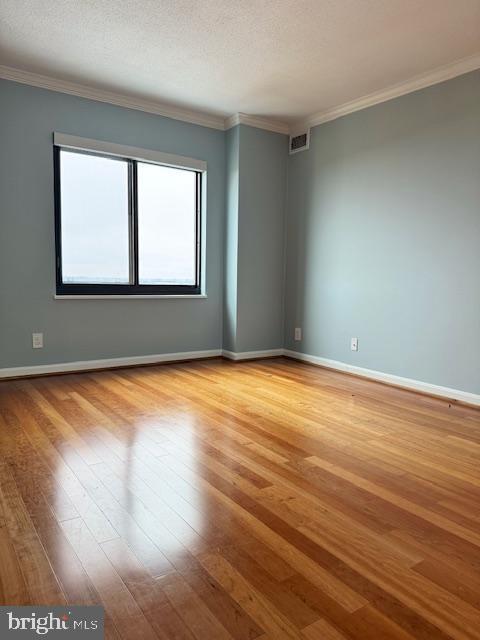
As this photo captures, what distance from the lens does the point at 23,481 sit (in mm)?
1925

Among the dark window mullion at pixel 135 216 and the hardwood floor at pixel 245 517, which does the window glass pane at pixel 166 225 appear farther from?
the hardwood floor at pixel 245 517

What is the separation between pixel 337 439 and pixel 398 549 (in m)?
1.01

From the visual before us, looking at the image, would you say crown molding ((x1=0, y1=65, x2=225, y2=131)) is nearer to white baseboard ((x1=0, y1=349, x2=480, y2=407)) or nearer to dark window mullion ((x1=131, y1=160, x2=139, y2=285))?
dark window mullion ((x1=131, y1=160, x2=139, y2=285))

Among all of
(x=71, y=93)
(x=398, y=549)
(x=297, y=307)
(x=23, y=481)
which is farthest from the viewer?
(x=297, y=307)

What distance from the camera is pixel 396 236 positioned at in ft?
12.4

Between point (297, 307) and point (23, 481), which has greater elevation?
point (297, 307)

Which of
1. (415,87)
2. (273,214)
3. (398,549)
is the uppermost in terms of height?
(415,87)

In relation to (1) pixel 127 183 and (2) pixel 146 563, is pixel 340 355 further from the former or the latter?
(2) pixel 146 563

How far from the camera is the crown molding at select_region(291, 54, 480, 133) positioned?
322 cm

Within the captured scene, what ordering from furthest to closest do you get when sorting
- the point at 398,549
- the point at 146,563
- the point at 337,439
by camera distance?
1. the point at 337,439
2. the point at 398,549
3. the point at 146,563

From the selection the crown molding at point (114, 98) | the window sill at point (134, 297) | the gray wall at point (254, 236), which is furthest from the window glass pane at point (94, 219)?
the gray wall at point (254, 236)

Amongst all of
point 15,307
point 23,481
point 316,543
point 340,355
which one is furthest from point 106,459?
point 340,355

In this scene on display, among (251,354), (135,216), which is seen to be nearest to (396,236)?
(251,354)

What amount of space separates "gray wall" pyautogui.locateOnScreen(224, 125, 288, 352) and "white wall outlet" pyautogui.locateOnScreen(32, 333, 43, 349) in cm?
188
